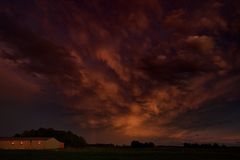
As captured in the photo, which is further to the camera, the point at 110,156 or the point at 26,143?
the point at 26,143

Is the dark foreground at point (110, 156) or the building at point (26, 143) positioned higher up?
the building at point (26, 143)

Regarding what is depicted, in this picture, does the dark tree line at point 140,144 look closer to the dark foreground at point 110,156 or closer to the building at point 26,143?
the building at point 26,143

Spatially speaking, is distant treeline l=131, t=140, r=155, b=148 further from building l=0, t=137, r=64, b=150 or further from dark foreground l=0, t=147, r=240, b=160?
dark foreground l=0, t=147, r=240, b=160

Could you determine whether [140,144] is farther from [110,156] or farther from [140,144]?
[110,156]

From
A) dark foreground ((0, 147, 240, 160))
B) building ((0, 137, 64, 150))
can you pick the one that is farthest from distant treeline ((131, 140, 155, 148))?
dark foreground ((0, 147, 240, 160))

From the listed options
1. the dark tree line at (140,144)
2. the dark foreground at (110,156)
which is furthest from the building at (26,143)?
the dark tree line at (140,144)

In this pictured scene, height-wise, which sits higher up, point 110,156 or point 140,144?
point 140,144

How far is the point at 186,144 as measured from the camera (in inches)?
7510

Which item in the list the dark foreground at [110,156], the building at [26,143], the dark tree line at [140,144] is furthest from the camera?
the dark tree line at [140,144]

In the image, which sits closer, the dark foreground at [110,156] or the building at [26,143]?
the dark foreground at [110,156]

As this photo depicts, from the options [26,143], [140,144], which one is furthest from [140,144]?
[26,143]

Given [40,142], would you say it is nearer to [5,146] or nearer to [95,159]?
[5,146]

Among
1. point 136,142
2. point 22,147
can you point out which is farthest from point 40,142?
point 136,142

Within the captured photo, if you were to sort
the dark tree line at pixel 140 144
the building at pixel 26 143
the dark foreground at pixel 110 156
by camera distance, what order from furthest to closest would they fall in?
1. the dark tree line at pixel 140 144
2. the building at pixel 26 143
3. the dark foreground at pixel 110 156
